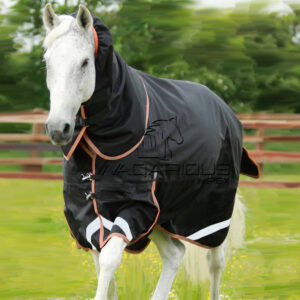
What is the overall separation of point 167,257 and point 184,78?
40.7 ft

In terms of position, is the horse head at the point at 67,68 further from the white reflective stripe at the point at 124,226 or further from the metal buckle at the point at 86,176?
the white reflective stripe at the point at 124,226

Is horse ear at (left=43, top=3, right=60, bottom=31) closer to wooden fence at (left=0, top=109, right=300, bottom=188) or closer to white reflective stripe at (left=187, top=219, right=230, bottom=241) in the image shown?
white reflective stripe at (left=187, top=219, right=230, bottom=241)

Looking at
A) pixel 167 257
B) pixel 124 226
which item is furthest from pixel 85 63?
pixel 167 257

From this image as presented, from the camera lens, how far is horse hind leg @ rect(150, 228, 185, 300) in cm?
328

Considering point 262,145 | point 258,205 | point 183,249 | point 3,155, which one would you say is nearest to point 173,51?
point 3,155

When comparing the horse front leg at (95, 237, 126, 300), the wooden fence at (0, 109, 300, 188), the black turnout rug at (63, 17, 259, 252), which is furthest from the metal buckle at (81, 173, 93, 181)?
the wooden fence at (0, 109, 300, 188)

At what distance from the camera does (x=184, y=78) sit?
1555 centimetres

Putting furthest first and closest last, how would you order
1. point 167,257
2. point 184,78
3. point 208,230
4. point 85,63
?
point 184,78 < point 208,230 < point 167,257 < point 85,63

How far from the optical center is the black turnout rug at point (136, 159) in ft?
9.04

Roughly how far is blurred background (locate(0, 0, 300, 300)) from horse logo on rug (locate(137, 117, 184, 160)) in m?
1.11

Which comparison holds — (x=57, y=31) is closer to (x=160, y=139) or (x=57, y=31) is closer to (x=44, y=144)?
(x=160, y=139)

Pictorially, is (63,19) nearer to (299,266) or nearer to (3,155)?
(299,266)

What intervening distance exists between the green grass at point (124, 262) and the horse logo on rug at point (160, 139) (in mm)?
1089

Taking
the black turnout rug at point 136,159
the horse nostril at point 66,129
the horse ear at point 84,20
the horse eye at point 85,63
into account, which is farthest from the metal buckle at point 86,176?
the horse ear at point 84,20
